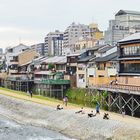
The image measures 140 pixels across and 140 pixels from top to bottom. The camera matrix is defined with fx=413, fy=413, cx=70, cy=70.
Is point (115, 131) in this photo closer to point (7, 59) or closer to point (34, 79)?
point (34, 79)

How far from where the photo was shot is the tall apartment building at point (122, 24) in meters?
104

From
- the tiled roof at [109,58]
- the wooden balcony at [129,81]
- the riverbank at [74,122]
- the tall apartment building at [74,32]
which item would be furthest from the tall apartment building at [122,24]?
the tall apartment building at [74,32]

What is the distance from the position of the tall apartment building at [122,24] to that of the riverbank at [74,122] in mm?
46856

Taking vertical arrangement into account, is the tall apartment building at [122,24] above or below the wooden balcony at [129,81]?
above

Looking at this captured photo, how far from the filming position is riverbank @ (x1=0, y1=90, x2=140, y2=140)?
36.0 meters

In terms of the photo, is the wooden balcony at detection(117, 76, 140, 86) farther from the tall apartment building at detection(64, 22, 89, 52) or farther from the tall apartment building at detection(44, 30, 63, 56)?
the tall apartment building at detection(44, 30, 63, 56)

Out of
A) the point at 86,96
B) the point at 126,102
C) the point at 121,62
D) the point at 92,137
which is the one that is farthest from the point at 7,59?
the point at 92,137

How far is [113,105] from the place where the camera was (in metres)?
53.3

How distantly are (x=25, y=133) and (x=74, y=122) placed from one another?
5.19 m

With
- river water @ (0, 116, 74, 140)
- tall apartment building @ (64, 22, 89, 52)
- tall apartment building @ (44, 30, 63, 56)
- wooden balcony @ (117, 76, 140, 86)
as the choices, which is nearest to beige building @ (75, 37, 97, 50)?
tall apartment building @ (64, 22, 89, 52)

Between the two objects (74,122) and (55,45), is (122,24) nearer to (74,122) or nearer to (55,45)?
(55,45)

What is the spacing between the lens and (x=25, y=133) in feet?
139

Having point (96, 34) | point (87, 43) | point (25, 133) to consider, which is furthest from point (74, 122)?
point (96, 34)

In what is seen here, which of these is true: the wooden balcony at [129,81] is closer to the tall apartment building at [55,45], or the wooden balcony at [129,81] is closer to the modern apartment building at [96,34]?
the modern apartment building at [96,34]
